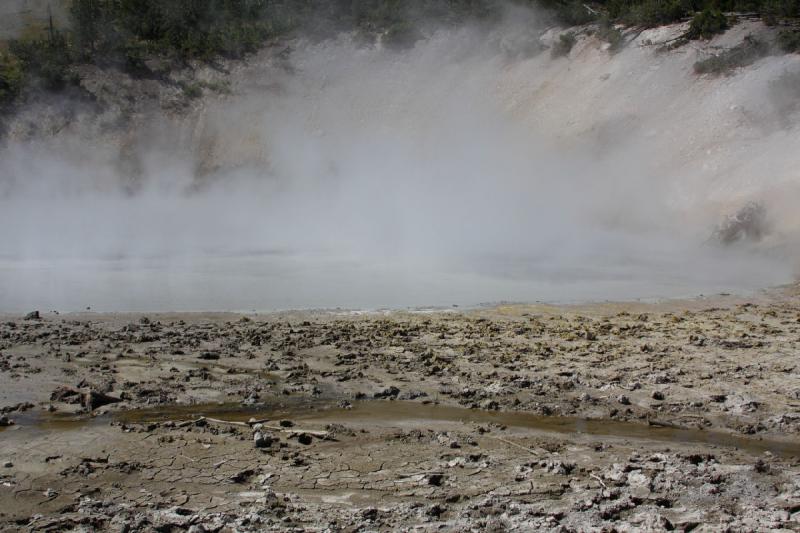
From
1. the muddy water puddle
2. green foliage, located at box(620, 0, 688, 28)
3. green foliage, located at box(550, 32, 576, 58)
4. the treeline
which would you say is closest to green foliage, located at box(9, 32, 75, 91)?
the treeline

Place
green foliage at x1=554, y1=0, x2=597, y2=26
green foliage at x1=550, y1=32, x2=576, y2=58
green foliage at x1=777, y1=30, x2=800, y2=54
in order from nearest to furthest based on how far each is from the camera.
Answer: green foliage at x1=777, y1=30, x2=800, y2=54 → green foliage at x1=550, y1=32, x2=576, y2=58 → green foliage at x1=554, y1=0, x2=597, y2=26

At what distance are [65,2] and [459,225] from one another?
48155mm

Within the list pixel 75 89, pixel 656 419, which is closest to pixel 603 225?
pixel 656 419

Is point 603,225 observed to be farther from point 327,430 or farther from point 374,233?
point 327,430

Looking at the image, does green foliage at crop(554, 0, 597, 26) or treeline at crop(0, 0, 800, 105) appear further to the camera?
treeline at crop(0, 0, 800, 105)

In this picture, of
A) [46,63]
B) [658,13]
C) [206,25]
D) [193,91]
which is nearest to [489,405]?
[658,13]

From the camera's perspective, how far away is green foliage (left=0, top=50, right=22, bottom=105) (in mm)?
38781

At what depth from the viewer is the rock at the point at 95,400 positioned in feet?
24.6

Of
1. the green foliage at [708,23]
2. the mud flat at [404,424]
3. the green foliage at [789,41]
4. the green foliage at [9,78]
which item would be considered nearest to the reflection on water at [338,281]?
the mud flat at [404,424]

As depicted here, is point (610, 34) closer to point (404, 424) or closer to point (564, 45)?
point (564, 45)

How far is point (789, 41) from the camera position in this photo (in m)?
27.0

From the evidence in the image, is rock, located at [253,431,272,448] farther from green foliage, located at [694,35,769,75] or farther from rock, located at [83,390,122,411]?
green foliage, located at [694,35,769,75]

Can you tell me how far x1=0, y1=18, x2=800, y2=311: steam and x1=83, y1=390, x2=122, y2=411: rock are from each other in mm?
5538

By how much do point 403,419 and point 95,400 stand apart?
328cm
